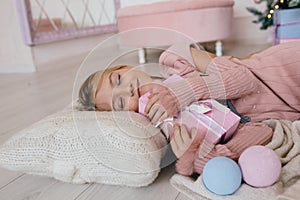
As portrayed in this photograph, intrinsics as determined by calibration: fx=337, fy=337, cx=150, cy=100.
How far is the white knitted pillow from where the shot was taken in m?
0.59

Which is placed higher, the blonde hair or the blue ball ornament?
the blonde hair

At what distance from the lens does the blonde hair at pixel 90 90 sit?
0.74 meters

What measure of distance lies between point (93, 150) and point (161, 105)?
151 millimetres

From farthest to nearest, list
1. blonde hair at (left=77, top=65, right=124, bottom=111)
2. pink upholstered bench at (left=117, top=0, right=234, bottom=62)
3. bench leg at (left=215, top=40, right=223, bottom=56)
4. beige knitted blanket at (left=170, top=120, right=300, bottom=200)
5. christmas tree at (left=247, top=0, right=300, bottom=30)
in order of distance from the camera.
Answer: bench leg at (left=215, top=40, right=223, bottom=56) → pink upholstered bench at (left=117, top=0, right=234, bottom=62) → christmas tree at (left=247, top=0, right=300, bottom=30) → blonde hair at (left=77, top=65, right=124, bottom=111) → beige knitted blanket at (left=170, top=120, right=300, bottom=200)

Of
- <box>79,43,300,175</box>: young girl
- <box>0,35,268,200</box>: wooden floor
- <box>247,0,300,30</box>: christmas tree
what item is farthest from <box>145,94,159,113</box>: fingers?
<box>247,0,300,30</box>: christmas tree

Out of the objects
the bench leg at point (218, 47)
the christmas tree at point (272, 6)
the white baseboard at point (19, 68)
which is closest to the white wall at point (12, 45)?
the white baseboard at point (19, 68)

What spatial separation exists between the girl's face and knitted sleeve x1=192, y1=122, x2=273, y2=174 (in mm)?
183

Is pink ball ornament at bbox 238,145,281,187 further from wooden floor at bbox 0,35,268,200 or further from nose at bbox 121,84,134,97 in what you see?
nose at bbox 121,84,134,97

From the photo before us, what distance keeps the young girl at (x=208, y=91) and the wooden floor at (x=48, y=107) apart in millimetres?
91

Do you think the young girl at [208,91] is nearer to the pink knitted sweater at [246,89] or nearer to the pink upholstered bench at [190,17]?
the pink knitted sweater at [246,89]

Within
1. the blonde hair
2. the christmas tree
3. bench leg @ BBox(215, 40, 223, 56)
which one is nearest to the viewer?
the blonde hair

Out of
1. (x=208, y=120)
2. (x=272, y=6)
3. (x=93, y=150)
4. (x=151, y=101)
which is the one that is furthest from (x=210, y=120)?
(x=272, y=6)

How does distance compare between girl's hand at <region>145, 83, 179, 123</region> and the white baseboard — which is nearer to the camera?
girl's hand at <region>145, 83, 179, 123</region>

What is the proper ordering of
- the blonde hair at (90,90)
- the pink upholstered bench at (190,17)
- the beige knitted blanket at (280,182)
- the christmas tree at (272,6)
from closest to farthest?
the beige knitted blanket at (280,182) < the blonde hair at (90,90) < the christmas tree at (272,6) < the pink upholstered bench at (190,17)
